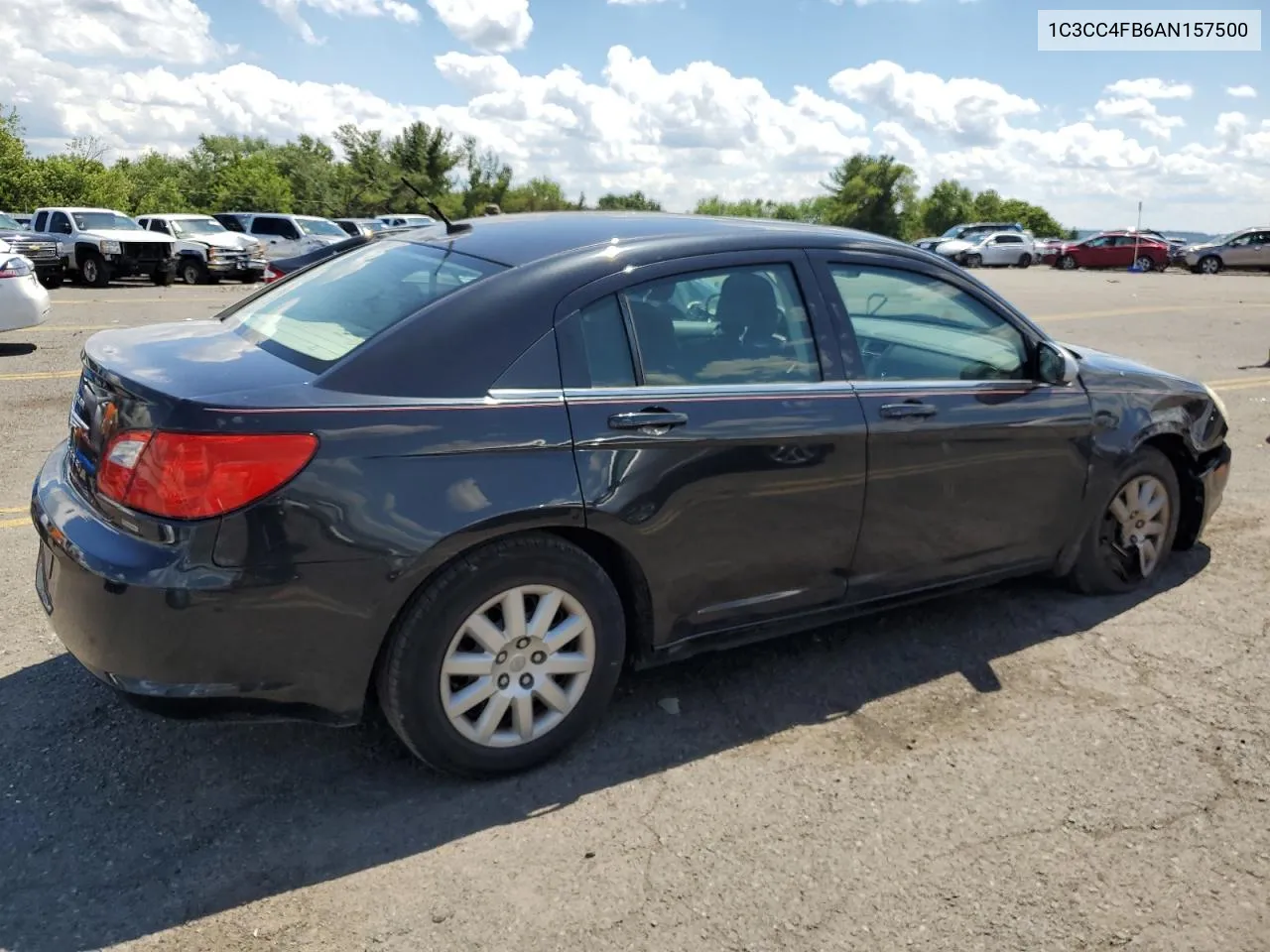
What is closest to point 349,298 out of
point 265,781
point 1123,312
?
point 265,781

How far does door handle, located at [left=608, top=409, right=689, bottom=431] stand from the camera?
3.21 metres

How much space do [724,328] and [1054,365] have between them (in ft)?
5.05

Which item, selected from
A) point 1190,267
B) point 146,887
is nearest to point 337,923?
point 146,887

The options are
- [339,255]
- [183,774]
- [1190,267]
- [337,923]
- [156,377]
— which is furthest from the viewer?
[1190,267]

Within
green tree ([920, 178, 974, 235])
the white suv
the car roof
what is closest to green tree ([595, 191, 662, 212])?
the car roof

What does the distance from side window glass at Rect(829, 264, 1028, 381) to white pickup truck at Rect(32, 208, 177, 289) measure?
22.7m

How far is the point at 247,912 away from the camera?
2.62 m

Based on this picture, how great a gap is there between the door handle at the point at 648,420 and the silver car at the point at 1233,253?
40454mm

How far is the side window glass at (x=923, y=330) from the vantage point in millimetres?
3871

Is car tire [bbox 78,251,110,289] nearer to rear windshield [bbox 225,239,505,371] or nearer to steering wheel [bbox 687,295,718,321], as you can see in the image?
rear windshield [bbox 225,239,505,371]

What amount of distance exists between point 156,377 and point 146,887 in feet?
4.45

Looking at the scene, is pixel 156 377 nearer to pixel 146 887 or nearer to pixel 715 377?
pixel 146 887

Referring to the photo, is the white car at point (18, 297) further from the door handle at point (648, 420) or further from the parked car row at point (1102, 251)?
the parked car row at point (1102, 251)

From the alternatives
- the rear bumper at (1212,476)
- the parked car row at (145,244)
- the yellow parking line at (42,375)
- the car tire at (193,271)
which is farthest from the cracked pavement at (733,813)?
the car tire at (193,271)
